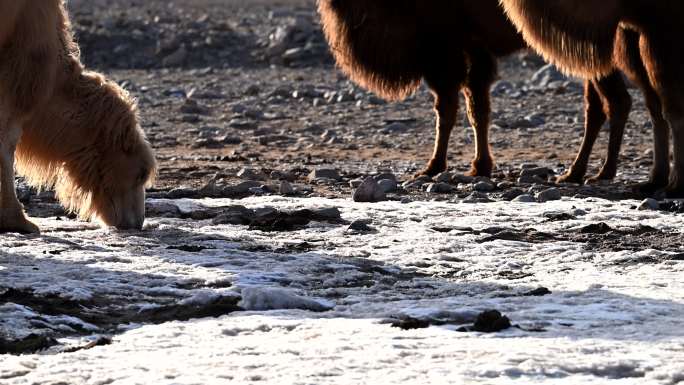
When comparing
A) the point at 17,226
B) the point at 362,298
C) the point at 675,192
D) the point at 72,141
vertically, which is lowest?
the point at 362,298

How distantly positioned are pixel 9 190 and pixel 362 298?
8.64 ft

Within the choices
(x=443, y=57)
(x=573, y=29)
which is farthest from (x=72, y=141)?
(x=443, y=57)

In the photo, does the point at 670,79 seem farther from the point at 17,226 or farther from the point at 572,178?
the point at 17,226

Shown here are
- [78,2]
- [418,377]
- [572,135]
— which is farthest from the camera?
[78,2]

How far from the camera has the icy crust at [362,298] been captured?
459 centimetres

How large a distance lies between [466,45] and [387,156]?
7.72ft

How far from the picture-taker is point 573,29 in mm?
8797

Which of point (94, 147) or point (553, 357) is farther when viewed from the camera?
point (94, 147)

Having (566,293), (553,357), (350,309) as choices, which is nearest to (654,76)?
(566,293)

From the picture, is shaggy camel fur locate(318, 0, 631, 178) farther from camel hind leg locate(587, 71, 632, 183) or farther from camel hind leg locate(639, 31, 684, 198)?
camel hind leg locate(639, 31, 684, 198)

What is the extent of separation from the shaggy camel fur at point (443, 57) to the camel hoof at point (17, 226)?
4.17 metres

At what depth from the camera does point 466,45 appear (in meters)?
11.1

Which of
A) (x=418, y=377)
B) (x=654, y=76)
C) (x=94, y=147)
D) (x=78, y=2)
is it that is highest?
(x=78, y=2)

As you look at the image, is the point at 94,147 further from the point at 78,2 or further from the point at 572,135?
the point at 78,2
